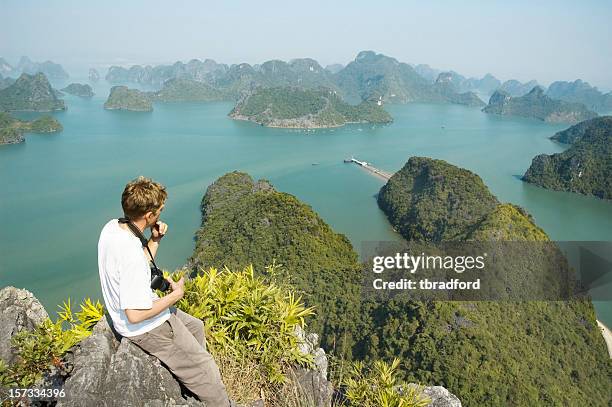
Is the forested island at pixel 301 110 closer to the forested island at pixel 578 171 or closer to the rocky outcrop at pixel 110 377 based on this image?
the forested island at pixel 578 171

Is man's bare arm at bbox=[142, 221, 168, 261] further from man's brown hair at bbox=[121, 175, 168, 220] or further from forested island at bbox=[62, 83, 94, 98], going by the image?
forested island at bbox=[62, 83, 94, 98]

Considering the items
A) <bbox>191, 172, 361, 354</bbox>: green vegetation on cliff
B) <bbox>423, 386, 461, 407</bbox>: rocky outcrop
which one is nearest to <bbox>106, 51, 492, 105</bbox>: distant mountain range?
<bbox>191, 172, 361, 354</bbox>: green vegetation on cliff

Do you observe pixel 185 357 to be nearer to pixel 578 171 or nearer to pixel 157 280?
pixel 157 280

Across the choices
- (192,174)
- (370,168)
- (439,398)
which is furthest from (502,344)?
(370,168)

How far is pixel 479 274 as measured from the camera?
14.4 meters

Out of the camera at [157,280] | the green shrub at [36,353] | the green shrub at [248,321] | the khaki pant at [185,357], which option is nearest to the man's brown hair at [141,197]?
the camera at [157,280]

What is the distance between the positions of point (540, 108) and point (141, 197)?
118 metres

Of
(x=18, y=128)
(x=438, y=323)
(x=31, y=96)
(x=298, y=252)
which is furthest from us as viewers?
(x=31, y=96)

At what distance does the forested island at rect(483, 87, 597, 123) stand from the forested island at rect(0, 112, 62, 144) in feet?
335

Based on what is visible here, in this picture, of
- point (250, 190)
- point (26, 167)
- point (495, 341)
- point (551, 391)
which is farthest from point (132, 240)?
point (26, 167)

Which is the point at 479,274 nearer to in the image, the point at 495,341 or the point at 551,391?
the point at 495,341

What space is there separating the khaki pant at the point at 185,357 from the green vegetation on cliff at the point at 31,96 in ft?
333

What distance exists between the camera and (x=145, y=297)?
1.91 meters

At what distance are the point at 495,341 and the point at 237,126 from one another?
67.7 m
